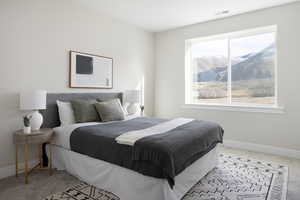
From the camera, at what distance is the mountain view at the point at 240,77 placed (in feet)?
12.4

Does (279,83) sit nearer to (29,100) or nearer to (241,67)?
(241,67)

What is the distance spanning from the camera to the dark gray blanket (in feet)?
5.69

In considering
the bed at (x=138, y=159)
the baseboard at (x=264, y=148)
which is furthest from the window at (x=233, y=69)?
the bed at (x=138, y=159)

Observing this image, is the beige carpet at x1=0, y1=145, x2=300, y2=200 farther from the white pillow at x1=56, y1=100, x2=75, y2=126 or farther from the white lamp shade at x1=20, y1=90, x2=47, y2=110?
the white lamp shade at x1=20, y1=90, x2=47, y2=110

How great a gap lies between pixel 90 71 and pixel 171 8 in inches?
75.8

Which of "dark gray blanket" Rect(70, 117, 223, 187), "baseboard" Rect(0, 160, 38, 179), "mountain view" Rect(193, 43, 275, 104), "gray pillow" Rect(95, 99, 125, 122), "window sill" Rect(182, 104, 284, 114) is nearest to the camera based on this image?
"dark gray blanket" Rect(70, 117, 223, 187)

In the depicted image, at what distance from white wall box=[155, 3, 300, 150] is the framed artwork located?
170 cm

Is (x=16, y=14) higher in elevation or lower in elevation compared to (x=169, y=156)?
higher

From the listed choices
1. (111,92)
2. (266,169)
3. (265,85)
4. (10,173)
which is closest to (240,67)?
(265,85)

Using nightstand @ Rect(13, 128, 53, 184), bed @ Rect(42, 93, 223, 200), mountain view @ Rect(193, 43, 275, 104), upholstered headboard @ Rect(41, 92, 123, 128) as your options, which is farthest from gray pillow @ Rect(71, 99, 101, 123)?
mountain view @ Rect(193, 43, 275, 104)

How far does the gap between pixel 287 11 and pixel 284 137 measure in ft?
7.42

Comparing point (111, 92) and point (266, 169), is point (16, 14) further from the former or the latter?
point (266, 169)

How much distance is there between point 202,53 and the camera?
15.2 feet

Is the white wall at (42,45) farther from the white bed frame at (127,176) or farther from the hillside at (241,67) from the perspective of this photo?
the hillside at (241,67)
